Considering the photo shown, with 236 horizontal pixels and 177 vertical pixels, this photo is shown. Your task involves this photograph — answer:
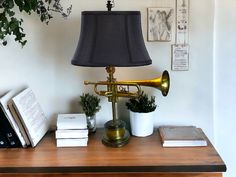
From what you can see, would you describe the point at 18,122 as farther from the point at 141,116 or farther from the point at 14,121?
the point at 141,116

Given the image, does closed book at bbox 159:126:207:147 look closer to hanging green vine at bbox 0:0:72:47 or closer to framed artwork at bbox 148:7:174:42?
framed artwork at bbox 148:7:174:42

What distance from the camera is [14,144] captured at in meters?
1.47

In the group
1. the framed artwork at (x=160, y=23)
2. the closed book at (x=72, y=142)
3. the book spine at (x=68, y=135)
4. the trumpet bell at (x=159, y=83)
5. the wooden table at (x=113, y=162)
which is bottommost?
the wooden table at (x=113, y=162)

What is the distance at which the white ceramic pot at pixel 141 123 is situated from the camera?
1.56 meters

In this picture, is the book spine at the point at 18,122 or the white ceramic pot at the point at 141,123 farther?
the white ceramic pot at the point at 141,123

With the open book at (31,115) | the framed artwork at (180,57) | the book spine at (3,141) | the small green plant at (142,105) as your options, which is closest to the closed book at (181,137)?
the small green plant at (142,105)

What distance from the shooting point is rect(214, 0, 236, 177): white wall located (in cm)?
165

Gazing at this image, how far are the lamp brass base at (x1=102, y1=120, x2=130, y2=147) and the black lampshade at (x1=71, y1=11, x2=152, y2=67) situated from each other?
0.35 metres

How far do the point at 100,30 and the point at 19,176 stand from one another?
692 millimetres

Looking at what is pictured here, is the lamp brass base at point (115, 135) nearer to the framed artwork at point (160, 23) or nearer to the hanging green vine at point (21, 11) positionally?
the framed artwork at point (160, 23)


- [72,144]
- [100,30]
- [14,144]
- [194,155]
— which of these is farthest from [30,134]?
[194,155]

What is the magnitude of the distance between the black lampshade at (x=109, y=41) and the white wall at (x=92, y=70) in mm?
356

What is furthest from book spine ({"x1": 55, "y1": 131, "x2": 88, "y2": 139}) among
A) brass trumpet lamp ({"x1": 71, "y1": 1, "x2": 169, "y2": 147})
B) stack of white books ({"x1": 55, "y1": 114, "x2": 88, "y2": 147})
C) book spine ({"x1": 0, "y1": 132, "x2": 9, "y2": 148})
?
brass trumpet lamp ({"x1": 71, "y1": 1, "x2": 169, "y2": 147})

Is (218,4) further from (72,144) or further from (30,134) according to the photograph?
(30,134)
